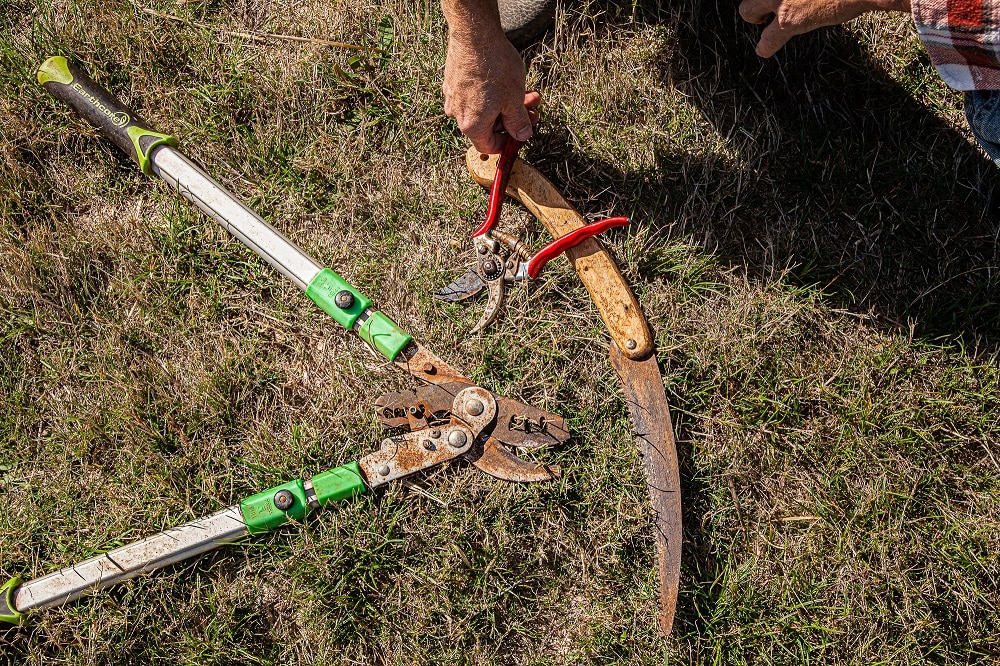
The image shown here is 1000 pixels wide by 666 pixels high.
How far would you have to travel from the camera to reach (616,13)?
2.79m

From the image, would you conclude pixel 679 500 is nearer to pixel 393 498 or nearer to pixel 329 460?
pixel 393 498

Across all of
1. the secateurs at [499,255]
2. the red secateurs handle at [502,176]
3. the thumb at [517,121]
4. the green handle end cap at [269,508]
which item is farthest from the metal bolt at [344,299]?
the thumb at [517,121]

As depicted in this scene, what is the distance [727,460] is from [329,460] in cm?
143

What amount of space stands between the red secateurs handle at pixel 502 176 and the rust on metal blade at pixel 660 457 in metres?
0.58

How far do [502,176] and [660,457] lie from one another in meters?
1.06

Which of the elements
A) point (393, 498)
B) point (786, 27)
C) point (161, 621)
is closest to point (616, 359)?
point (393, 498)

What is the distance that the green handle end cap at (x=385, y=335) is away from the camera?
8.32 feet

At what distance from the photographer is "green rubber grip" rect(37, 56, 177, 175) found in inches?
107

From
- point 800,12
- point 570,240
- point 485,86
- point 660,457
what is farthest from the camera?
point 660,457

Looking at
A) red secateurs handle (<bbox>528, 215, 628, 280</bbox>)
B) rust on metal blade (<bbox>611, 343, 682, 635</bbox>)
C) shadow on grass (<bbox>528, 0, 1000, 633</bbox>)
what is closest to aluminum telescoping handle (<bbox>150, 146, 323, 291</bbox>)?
red secateurs handle (<bbox>528, 215, 628, 280</bbox>)

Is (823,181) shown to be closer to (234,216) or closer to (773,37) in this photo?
(773,37)

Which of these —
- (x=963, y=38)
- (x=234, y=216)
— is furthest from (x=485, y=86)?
(x=963, y=38)

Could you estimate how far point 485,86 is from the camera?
2.11m

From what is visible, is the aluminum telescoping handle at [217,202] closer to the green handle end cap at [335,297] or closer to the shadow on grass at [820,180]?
the green handle end cap at [335,297]
